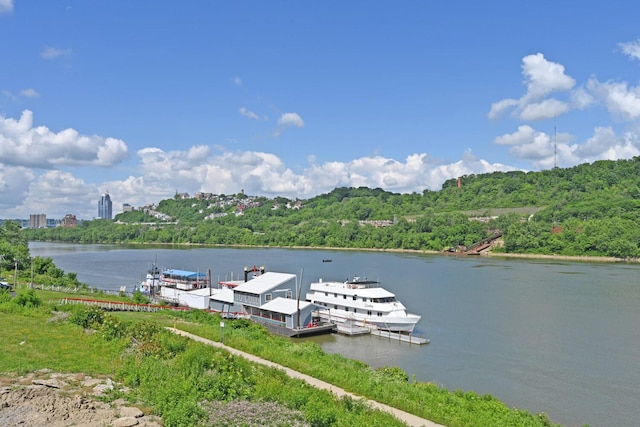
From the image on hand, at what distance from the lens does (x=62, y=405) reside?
41.8ft

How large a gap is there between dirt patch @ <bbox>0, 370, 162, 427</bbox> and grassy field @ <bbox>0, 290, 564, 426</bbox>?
2.17 feet

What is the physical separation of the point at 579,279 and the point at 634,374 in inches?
1489

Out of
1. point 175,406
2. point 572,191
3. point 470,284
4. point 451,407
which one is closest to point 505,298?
point 470,284

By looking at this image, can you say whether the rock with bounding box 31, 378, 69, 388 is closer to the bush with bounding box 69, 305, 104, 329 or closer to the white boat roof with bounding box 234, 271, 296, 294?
the bush with bounding box 69, 305, 104, 329

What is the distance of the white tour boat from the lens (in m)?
37.0

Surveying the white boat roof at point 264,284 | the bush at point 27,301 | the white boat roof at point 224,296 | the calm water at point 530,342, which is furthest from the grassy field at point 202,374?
the white boat roof at point 224,296

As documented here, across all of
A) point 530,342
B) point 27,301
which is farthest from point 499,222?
point 27,301

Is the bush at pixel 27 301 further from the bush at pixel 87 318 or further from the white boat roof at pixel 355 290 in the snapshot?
the white boat roof at pixel 355 290

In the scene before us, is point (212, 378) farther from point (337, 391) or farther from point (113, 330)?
point (113, 330)

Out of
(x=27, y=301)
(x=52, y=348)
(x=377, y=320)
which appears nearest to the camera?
(x=52, y=348)

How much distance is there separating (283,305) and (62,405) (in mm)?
25965

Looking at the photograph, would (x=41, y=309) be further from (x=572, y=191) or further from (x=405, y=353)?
(x=572, y=191)

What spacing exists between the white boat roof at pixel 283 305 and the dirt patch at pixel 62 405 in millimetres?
22781

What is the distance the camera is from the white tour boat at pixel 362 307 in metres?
37.0
